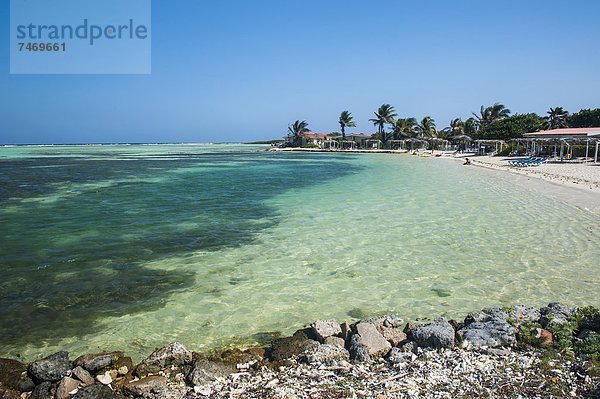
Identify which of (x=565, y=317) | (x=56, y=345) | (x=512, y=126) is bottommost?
(x=56, y=345)

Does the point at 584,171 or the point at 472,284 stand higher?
the point at 584,171

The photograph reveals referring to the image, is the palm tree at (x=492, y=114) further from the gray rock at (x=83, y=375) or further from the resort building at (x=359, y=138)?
the gray rock at (x=83, y=375)

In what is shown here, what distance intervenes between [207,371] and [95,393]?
1.08 meters

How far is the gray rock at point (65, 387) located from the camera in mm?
4238

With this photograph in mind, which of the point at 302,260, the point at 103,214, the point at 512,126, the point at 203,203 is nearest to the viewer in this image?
the point at 302,260

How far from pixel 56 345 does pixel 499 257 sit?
27.6 feet

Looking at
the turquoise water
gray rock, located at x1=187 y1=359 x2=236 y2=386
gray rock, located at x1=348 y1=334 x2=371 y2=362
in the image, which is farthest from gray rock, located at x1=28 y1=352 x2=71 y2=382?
gray rock, located at x1=348 y1=334 x2=371 y2=362

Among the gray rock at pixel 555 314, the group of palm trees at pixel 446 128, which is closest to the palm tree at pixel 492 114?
the group of palm trees at pixel 446 128

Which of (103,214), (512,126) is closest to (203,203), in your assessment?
(103,214)

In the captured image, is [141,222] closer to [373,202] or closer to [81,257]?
[81,257]

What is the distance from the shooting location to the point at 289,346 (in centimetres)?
511

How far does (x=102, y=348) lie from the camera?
5.43 metres

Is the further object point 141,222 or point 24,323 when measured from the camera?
point 141,222

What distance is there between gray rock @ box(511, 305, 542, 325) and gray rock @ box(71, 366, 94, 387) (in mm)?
5059
